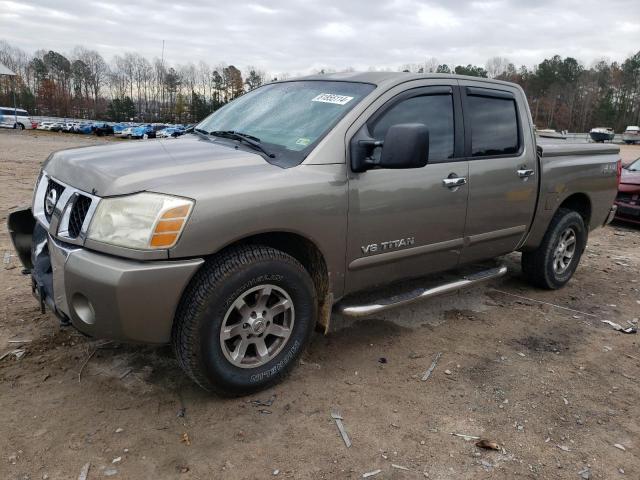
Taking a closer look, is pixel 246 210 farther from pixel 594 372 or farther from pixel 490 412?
pixel 594 372

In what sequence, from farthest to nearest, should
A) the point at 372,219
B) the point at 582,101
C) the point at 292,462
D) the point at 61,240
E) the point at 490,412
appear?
1. the point at 582,101
2. the point at 372,219
3. the point at 490,412
4. the point at 61,240
5. the point at 292,462

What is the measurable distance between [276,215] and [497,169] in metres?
2.05

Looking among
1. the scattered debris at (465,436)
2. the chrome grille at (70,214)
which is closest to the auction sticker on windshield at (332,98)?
the chrome grille at (70,214)

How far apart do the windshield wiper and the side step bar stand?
1074 mm

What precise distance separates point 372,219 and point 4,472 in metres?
2.28

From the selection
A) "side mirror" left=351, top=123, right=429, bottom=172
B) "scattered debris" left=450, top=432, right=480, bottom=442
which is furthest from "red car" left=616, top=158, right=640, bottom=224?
"scattered debris" left=450, top=432, right=480, bottom=442

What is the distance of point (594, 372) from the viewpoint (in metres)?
3.53

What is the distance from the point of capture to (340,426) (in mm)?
2756

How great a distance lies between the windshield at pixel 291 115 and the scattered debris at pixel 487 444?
180 centimetres

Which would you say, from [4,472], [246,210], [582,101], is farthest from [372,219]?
[582,101]

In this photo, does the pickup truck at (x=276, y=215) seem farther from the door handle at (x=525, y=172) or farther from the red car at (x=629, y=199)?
the red car at (x=629, y=199)

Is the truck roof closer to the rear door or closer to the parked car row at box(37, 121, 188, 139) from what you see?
the rear door

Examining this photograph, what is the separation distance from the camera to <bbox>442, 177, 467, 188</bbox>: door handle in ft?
11.8

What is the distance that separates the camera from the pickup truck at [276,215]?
8.21 feet
